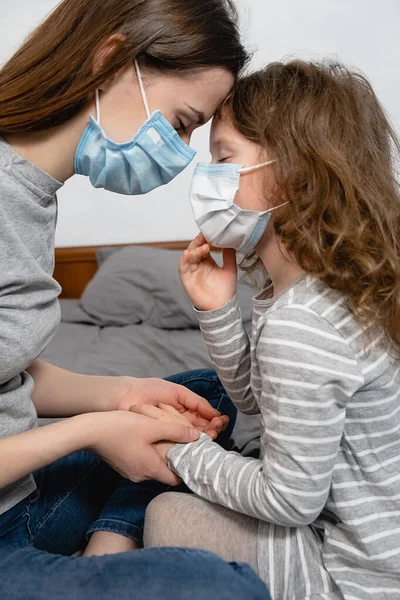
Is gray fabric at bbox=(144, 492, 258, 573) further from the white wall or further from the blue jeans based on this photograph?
the white wall

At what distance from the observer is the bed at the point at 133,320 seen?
1.79 metres

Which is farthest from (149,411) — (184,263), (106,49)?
(106,49)

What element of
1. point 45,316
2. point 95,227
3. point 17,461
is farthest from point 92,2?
point 95,227

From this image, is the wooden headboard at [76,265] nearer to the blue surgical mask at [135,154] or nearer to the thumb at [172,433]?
the blue surgical mask at [135,154]

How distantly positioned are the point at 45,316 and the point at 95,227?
5.37 ft

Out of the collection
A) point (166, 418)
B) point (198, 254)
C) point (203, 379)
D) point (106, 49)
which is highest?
point (106, 49)

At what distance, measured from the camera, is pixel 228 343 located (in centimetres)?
106

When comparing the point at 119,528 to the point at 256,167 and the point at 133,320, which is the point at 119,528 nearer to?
the point at 256,167

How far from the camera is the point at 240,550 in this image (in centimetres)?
86

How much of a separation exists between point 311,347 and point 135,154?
0.45 meters

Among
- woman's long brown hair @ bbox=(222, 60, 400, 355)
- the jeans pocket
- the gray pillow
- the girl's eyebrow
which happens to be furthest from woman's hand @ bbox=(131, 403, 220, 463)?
the gray pillow

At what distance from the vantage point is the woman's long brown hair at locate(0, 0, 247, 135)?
36.2 inches

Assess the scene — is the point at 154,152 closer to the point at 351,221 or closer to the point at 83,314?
the point at 351,221

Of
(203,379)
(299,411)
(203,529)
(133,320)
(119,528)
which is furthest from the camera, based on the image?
(133,320)
